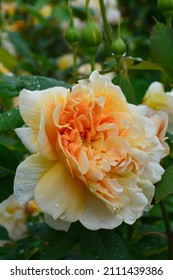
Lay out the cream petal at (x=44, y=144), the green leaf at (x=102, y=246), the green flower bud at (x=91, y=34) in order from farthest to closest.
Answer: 1. the green flower bud at (x=91, y=34)
2. the green leaf at (x=102, y=246)
3. the cream petal at (x=44, y=144)

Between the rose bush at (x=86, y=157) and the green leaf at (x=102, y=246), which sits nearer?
the rose bush at (x=86, y=157)

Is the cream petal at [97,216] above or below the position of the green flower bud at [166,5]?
below

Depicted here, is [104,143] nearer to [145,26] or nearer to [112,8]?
[112,8]

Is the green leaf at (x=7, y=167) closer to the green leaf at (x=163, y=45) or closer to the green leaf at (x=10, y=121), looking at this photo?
the green leaf at (x=10, y=121)

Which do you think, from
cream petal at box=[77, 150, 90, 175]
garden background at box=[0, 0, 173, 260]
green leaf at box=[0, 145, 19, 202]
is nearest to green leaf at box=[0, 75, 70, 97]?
garden background at box=[0, 0, 173, 260]

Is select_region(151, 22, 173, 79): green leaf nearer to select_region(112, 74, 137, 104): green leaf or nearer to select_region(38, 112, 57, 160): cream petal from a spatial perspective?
select_region(112, 74, 137, 104): green leaf

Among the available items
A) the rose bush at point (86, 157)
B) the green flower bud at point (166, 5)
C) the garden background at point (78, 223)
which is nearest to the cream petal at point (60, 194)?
the rose bush at point (86, 157)
